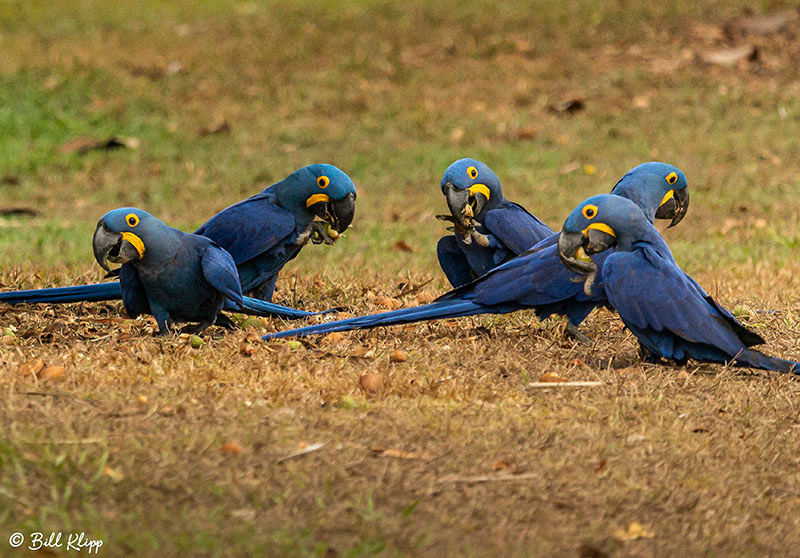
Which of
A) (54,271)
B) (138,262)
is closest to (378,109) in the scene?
(54,271)

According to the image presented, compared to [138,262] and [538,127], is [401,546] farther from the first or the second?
[538,127]

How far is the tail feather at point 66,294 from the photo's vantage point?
4664 mm

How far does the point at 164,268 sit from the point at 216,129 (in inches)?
253

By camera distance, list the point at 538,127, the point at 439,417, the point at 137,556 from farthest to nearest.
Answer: the point at 538,127 → the point at 439,417 → the point at 137,556

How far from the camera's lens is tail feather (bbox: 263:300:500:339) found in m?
4.19

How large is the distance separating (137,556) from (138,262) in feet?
6.80

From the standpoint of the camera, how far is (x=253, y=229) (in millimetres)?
4867

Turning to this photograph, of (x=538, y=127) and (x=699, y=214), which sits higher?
(x=538, y=127)

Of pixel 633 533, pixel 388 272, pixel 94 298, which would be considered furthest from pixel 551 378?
pixel 388 272

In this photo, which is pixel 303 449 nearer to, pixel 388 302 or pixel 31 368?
pixel 31 368

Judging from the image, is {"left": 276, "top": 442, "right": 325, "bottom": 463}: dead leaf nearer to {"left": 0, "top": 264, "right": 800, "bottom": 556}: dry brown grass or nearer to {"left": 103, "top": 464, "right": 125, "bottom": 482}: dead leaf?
{"left": 0, "top": 264, "right": 800, "bottom": 556}: dry brown grass

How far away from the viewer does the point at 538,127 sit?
10.4 meters

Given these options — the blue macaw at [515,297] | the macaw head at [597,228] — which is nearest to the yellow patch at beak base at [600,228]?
the macaw head at [597,228]

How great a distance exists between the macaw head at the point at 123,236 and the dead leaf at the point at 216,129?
6.39 m
